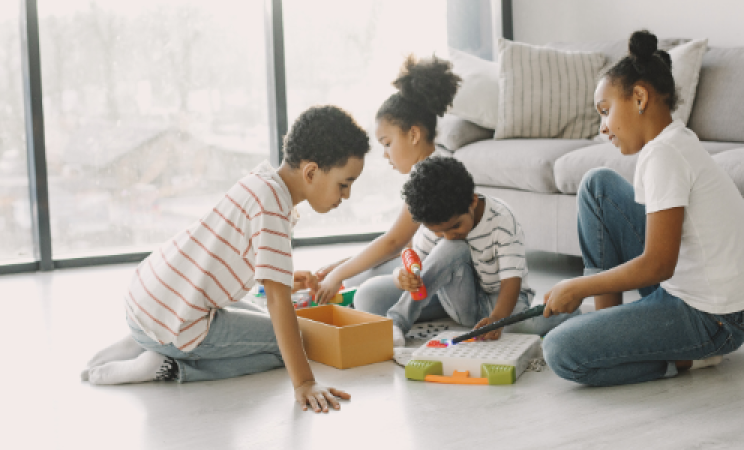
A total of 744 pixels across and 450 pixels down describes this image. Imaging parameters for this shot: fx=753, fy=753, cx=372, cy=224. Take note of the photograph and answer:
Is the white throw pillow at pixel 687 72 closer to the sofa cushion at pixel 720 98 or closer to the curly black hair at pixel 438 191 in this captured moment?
the sofa cushion at pixel 720 98

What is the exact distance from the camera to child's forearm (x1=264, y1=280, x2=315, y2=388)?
145cm

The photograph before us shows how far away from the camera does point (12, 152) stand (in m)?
3.16

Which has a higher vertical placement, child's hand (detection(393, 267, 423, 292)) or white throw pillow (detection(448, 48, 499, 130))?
white throw pillow (detection(448, 48, 499, 130))

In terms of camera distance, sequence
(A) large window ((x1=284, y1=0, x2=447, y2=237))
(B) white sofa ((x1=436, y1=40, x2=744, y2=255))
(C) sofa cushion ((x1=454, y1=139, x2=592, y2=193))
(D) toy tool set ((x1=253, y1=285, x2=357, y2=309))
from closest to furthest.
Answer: (D) toy tool set ((x1=253, y1=285, x2=357, y2=309)) < (B) white sofa ((x1=436, y1=40, x2=744, y2=255)) < (C) sofa cushion ((x1=454, y1=139, x2=592, y2=193)) < (A) large window ((x1=284, y1=0, x2=447, y2=237))

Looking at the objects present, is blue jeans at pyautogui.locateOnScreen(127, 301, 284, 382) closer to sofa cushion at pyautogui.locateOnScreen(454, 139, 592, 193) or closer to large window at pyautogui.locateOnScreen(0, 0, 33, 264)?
sofa cushion at pyautogui.locateOnScreen(454, 139, 592, 193)

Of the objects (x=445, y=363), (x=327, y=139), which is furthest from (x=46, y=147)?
(x=445, y=363)

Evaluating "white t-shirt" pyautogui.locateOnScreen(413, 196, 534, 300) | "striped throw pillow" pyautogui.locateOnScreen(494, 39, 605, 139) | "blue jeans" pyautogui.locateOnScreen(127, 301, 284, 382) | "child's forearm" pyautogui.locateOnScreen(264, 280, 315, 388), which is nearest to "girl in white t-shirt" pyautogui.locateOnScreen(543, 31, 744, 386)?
"white t-shirt" pyautogui.locateOnScreen(413, 196, 534, 300)

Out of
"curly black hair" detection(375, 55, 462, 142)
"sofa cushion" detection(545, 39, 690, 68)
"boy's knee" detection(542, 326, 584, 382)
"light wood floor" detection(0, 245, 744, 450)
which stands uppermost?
"sofa cushion" detection(545, 39, 690, 68)

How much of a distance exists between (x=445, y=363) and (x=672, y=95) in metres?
0.69

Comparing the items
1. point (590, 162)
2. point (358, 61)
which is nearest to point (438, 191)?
point (590, 162)

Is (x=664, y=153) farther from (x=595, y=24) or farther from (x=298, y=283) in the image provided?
(x=595, y=24)

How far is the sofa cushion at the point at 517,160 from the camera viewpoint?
262 centimetres

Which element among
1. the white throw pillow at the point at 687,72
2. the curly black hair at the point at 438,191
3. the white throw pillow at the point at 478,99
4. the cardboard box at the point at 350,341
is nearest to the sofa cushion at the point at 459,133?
the white throw pillow at the point at 478,99

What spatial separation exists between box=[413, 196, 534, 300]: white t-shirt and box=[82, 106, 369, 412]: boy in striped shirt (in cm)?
39
